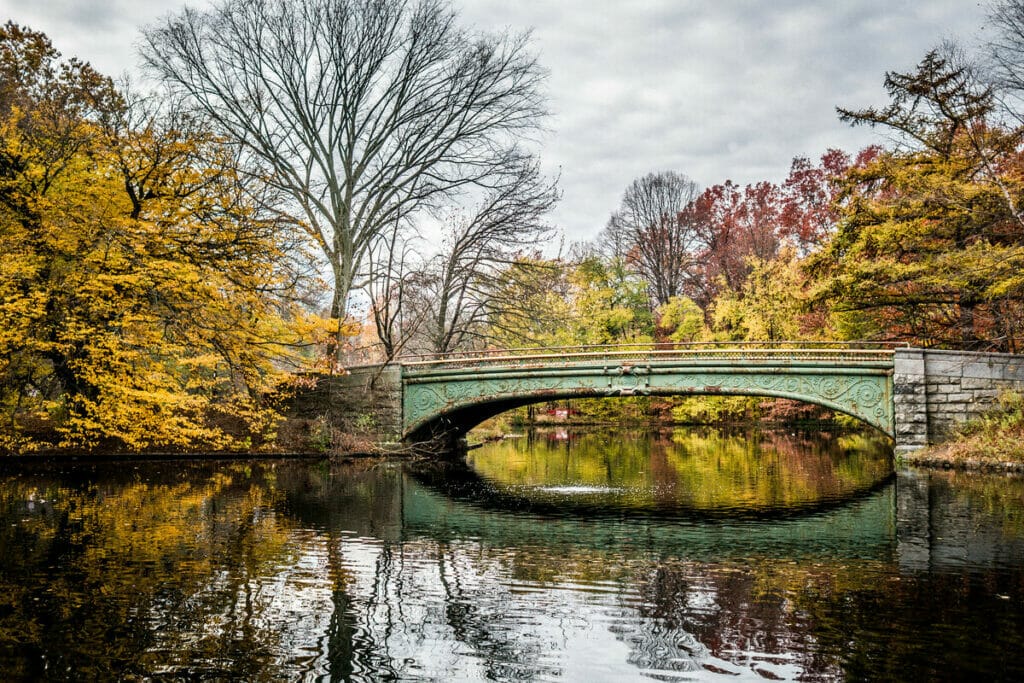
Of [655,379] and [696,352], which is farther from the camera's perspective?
[655,379]

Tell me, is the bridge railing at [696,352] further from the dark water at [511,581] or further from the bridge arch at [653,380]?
the dark water at [511,581]

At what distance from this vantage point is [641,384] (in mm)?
20922

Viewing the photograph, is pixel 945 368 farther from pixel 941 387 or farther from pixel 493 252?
pixel 493 252

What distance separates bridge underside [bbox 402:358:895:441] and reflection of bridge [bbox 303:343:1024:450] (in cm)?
3

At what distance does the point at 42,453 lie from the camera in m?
19.0

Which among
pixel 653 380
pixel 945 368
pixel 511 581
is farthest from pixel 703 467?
pixel 511 581

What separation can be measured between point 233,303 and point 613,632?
14157 mm

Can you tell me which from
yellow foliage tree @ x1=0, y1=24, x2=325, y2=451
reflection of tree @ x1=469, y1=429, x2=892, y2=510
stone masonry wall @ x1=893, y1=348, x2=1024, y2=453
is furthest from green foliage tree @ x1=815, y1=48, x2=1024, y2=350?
yellow foliage tree @ x1=0, y1=24, x2=325, y2=451

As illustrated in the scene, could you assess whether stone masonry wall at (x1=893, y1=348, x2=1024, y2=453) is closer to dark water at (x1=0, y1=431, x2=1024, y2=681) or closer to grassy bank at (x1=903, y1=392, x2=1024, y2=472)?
grassy bank at (x1=903, y1=392, x2=1024, y2=472)

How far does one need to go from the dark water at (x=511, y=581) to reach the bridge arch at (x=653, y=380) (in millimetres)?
3883

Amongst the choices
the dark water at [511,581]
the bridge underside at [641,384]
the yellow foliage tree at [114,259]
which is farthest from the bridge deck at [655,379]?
the yellow foliage tree at [114,259]

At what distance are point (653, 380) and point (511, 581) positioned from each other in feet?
44.2

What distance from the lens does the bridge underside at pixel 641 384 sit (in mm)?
19359

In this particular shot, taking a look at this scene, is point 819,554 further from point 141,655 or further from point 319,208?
point 319,208
